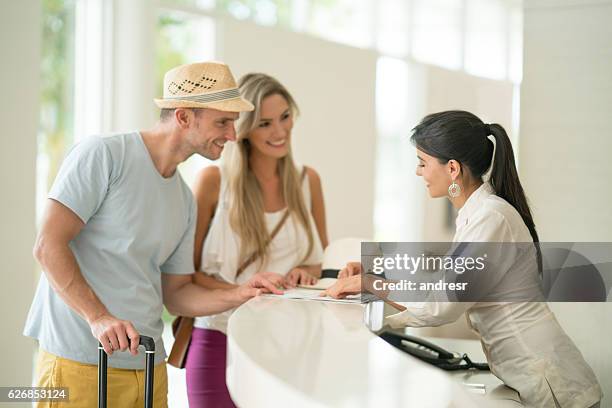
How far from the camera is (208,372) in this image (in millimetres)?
3072

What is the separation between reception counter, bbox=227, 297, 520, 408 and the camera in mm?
1223

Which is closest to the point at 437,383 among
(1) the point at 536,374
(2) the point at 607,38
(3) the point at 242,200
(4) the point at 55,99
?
(1) the point at 536,374

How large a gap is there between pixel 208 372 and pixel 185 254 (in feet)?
1.78

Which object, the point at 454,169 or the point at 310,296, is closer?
the point at 454,169

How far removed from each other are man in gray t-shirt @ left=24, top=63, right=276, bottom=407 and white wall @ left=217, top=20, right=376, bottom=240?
3895mm

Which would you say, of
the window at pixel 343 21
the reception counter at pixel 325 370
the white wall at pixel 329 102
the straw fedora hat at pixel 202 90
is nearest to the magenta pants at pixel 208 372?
the straw fedora hat at pixel 202 90

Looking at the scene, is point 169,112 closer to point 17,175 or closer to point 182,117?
point 182,117

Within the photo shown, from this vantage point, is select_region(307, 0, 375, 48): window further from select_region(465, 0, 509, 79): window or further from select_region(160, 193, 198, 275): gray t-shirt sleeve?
select_region(160, 193, 198, 275): gray t-shirt sleeve

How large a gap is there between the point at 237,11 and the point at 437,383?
579cm

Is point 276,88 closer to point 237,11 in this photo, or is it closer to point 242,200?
point 242,200

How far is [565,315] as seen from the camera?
99.7 inches

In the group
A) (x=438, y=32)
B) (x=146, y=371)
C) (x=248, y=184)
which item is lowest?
(x=146, y=371)

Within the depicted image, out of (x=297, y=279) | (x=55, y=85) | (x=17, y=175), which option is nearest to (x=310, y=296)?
(x=297, y=279)

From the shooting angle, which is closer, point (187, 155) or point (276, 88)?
point (187, 155)
